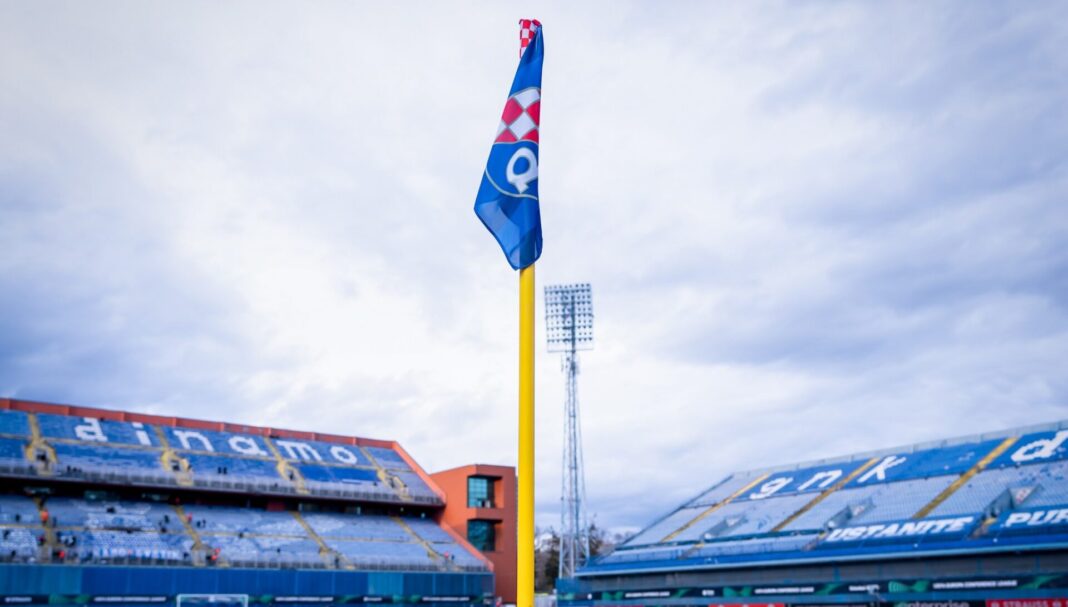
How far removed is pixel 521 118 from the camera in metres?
14.8

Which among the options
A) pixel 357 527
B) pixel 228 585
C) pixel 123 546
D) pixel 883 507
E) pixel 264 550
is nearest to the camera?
pixel 883 507

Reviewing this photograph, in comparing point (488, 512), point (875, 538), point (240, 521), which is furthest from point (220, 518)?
point (875, 538)

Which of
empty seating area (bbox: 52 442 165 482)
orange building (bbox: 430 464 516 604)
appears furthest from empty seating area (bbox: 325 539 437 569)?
empty seating area (bbox: 52 442 165 482)

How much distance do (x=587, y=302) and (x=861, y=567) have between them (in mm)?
24107

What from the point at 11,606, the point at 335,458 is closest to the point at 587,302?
the point at 335,458

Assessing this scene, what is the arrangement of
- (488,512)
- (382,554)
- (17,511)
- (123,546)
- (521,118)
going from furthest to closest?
(488,512)
(382,554)
(17,511)
(123,546)
(521,118)

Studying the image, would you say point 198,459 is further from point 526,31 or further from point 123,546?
point 526,31

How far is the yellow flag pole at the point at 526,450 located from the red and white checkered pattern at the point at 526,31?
385 cm

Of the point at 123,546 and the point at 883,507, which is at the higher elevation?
the point at 883,507

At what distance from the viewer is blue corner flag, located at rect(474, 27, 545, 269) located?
562 inches

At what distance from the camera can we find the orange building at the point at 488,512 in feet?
209

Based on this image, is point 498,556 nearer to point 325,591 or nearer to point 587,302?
point 325,591

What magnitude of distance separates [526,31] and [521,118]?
5.00 feet

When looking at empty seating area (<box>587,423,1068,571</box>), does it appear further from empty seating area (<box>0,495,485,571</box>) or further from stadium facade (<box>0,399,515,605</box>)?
empty seating area (<box>0,495,485,571</box>)
